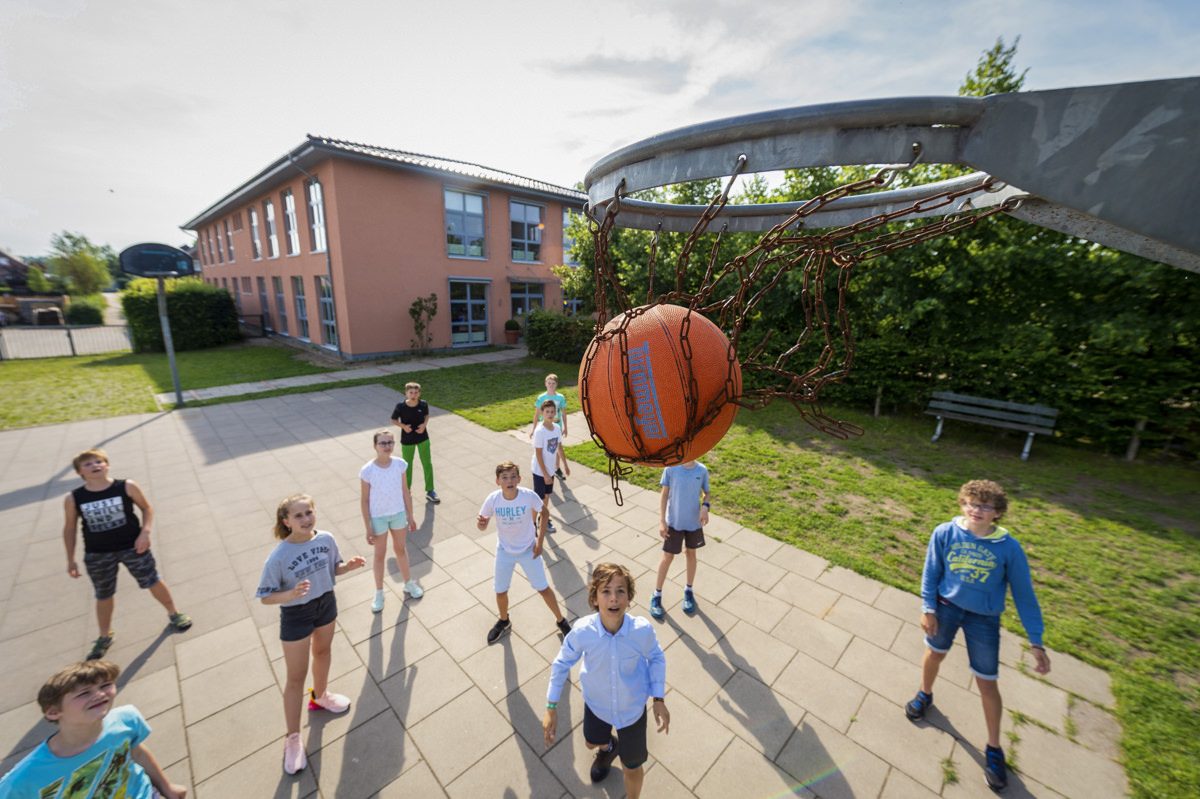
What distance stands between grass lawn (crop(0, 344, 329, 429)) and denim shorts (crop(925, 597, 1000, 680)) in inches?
605

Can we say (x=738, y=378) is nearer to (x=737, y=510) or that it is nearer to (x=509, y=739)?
(x=509, y=739)

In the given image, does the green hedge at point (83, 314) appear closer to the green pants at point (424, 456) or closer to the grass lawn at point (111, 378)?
the grass lawn at point (111, 378)

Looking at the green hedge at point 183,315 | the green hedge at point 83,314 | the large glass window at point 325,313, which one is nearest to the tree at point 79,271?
the green hedge at point 83,314

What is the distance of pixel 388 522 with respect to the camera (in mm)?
4453

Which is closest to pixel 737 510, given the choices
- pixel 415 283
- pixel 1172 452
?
pixel 1172 452

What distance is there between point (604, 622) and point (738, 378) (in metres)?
1.67

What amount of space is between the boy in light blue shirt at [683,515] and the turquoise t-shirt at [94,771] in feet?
11.7

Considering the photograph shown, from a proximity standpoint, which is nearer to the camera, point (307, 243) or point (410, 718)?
point (410, 718)

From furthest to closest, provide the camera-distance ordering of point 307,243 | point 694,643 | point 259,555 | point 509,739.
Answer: point 307,243
point 259,555
point 694,643
point 509,739

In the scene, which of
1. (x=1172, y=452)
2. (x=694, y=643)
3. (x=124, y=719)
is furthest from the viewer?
(x=1172, y=452)

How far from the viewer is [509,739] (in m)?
3.22

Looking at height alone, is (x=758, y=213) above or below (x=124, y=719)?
above

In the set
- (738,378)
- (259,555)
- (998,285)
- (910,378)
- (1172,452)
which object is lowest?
(259,555)

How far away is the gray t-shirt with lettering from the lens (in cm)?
299
